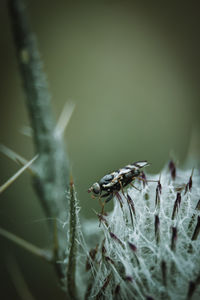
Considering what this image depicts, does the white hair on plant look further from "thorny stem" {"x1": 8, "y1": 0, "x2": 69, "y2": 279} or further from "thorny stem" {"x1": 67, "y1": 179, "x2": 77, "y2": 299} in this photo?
"thorny stem" {"x1": 8, "y1": 0, "x2": 69, "y2": 279}

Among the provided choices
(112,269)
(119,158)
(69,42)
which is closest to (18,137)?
(119,158)

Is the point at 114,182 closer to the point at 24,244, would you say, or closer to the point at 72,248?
the point at 72,248

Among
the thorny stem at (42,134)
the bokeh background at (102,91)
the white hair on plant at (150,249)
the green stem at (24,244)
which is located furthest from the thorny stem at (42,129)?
the bokeh background at (102,91)

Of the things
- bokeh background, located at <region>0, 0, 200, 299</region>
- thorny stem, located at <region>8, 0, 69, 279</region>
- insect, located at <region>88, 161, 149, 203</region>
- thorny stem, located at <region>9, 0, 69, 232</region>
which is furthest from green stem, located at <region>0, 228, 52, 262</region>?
bokeh background, located at <region>0, 0, 200, 299</region>

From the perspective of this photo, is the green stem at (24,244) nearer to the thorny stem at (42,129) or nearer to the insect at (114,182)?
the thorny stem at (42,129)

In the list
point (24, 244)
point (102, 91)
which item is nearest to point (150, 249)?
point (24, 244)

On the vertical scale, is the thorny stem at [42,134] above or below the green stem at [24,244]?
above

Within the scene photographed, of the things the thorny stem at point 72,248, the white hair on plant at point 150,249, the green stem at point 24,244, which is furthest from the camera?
the green stem at point 24,244
